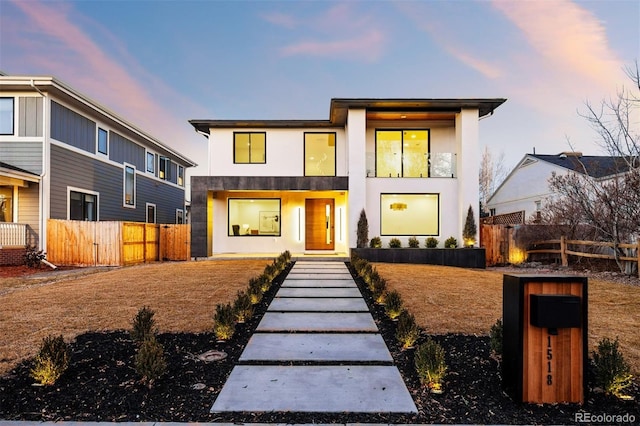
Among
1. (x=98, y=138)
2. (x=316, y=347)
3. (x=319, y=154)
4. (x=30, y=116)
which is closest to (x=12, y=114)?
(x=30, y=116)

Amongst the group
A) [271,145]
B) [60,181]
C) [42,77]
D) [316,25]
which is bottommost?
[60,181]

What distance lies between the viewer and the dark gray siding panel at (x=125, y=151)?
1642 centimetres

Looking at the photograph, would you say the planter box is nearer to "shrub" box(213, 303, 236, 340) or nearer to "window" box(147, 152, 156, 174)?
"shrub" box(213, 303, 236, 340)

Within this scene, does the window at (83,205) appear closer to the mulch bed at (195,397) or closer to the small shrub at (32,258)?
the small shrub at (32,258)

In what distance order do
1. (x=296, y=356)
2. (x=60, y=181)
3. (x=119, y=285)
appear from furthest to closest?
(x=60, y=181)
(x=119, y=285)
(x=296, y=356)

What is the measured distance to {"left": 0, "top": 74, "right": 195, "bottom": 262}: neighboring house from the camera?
1192cm

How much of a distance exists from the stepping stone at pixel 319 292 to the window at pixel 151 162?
16.0m

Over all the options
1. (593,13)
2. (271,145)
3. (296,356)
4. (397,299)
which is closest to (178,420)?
(296,356)

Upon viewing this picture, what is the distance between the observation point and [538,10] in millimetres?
10984

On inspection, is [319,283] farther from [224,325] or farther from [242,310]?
[224,325]

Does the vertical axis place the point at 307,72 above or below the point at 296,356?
above

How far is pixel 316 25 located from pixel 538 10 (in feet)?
26.4

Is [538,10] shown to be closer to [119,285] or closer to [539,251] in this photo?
[539,251]

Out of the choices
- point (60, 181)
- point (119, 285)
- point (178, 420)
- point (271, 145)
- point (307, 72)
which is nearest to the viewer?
point (178, 420)
